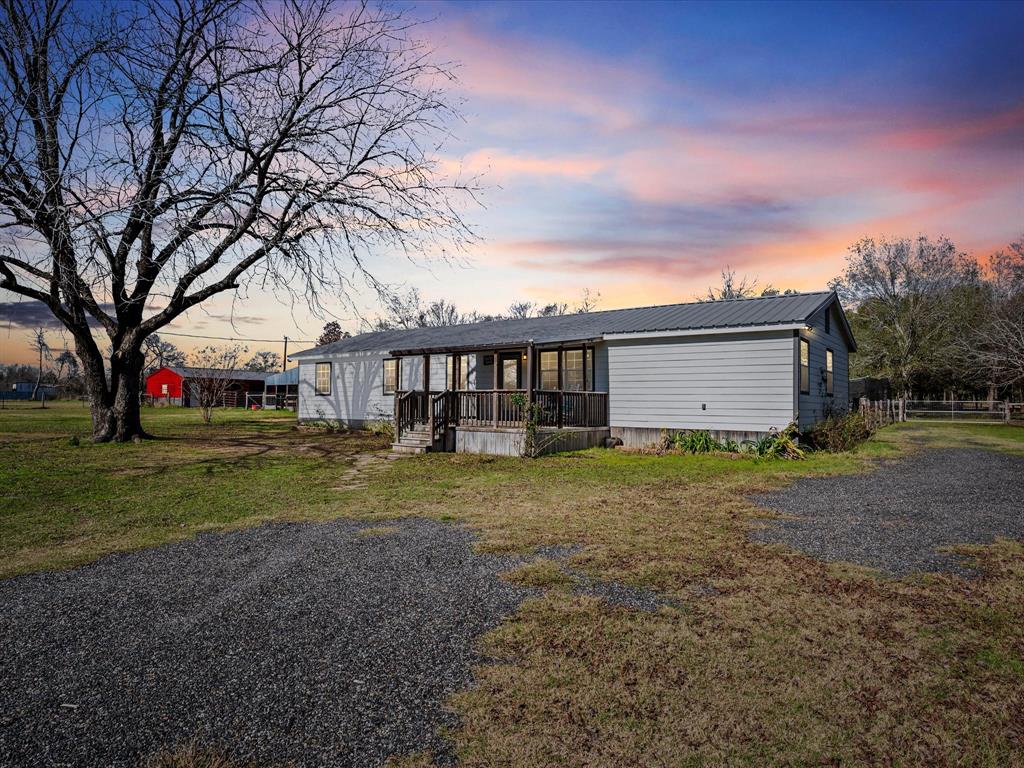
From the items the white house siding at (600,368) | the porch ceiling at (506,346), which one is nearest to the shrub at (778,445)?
the white house siding at (600,368)

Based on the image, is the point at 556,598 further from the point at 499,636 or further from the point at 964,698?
the point at 964,698

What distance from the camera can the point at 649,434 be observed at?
639 inches

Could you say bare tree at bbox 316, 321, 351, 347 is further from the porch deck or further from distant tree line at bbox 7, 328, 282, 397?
the porch deck

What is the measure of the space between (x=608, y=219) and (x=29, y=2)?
1650 centimetres

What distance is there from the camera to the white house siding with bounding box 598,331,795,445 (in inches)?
564

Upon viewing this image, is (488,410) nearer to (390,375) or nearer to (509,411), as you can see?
(509,411)

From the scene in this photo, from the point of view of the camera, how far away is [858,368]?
41.0 m

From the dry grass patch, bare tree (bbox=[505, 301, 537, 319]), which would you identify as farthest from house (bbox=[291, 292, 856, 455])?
bare tree (bbox=[505, 301, 537, 319])

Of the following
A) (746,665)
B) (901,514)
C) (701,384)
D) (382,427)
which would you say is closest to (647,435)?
(701,384)

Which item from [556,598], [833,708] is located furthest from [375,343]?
[833,708]

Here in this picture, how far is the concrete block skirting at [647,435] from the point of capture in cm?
1477

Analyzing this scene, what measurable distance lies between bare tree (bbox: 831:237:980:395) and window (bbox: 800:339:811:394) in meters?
29.5

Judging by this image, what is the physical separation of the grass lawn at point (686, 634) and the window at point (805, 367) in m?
6.45

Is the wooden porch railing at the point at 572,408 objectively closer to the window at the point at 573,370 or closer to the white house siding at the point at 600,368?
the white house siding at the point at 600,368
